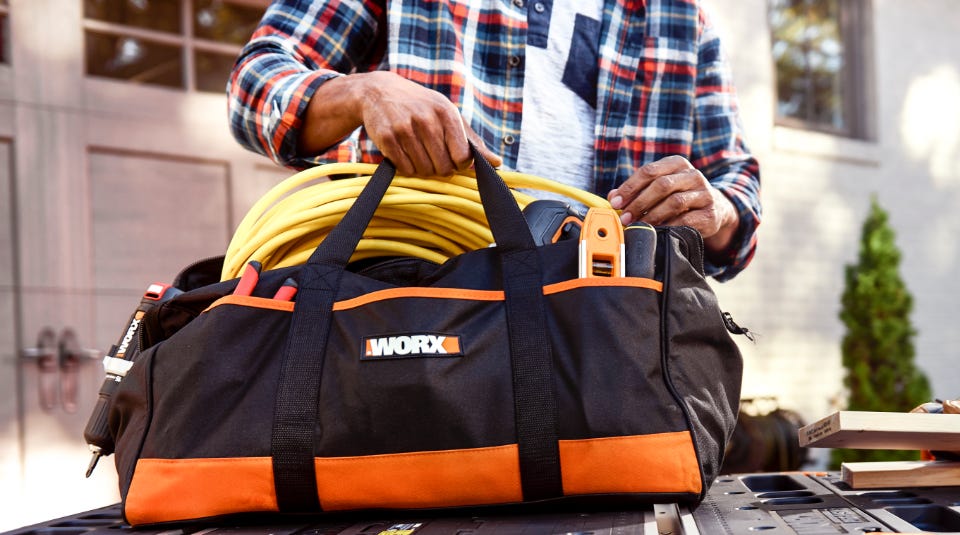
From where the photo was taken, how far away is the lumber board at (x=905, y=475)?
120 cm

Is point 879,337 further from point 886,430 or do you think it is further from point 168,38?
point 886,430

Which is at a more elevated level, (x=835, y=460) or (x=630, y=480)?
(x=630, y=480)

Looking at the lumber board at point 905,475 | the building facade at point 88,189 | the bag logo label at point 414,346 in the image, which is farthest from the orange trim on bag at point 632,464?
the building facade at point 88,189

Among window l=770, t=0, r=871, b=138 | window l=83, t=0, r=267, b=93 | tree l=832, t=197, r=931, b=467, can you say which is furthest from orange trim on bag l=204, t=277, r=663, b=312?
window l=770, t=0, r=871, b=138

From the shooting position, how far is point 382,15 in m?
1.57

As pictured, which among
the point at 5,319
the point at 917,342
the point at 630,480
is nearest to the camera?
the point at 630,480

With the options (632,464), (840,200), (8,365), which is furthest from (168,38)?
(840,200)

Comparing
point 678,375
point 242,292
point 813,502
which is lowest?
point 813,502

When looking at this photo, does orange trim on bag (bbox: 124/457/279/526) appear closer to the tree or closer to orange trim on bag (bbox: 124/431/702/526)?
orange trim on bag (bbox: 124/431/702/526)

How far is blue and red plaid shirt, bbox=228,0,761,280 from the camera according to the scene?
144cm

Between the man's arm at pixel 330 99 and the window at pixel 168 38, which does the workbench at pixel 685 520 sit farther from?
the window at pixel 168 38

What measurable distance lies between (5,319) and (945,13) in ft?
24.2

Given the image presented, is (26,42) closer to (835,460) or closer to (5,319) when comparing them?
(5,319)

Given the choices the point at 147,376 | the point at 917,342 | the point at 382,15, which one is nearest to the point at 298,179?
the point at 147,376
